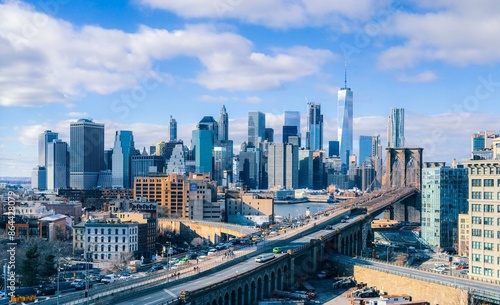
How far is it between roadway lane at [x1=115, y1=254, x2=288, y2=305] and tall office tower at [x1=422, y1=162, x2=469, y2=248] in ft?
122

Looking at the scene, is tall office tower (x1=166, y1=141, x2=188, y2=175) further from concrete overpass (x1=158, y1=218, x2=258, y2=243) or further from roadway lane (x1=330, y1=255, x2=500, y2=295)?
roadway lane (x1=330, y1=255, x2=500, y2=295)

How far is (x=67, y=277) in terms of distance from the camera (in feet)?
141

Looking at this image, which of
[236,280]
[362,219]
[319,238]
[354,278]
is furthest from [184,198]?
[236,280]

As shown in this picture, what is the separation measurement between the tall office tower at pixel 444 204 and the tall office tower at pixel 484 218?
29.7 meters

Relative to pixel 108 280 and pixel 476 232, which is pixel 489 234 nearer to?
pixel 476 232

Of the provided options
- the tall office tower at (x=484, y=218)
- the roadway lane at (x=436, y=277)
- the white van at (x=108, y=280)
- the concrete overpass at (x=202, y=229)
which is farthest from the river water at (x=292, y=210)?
the white van at (x=108, y=280)

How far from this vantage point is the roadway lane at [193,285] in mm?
28684

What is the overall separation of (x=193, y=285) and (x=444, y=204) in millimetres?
47133

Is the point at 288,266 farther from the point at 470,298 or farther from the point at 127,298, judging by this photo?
the point at 127,298

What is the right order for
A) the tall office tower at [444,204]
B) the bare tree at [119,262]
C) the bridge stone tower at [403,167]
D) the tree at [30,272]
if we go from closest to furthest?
1. the tree at [30,272]
2. the bare tree at [119,262]
3. the tall office tower at [444,204]
4. the bridge stone tower at [403,167]

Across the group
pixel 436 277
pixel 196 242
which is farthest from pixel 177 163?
pixel 436 277

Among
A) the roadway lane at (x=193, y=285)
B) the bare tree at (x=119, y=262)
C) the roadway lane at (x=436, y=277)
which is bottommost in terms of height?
the bare tree at (x=119, y=262)

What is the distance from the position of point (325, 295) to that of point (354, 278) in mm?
5638

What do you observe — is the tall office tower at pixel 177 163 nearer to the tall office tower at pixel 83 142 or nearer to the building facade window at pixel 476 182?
the tall office tower at pixel 83 142
